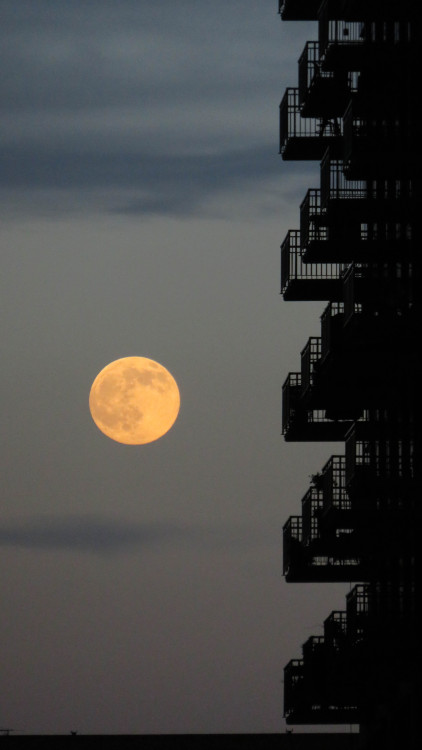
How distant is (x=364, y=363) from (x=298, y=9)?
14.7 metres

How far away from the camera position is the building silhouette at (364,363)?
4478cm

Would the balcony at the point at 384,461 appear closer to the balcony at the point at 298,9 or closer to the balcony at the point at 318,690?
the balcony at the point at 318,690

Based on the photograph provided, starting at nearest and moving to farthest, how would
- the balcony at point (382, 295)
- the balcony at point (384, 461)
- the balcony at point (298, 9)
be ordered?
1. the balcony at point (382, 295)
2. the balcony at point (384, 461)
3. the balcony at point (298, 9)

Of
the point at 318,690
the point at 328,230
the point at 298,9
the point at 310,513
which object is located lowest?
the point at 318,690

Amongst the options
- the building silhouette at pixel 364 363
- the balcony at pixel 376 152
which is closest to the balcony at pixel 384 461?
the building silhouette at pixel 364 363

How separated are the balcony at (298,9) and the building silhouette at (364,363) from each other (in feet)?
0.71

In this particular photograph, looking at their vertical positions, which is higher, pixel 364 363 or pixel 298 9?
pixel 298 9

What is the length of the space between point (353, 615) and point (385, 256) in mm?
9923

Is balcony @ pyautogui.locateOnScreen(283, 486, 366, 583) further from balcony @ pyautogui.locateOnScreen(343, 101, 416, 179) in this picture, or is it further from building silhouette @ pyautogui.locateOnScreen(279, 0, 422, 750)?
balcony @ pyautogui.locateOnScreen(343, 101, 416, 179)

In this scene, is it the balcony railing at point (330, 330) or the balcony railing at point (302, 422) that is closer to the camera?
the balcony railing at point (330, 330)

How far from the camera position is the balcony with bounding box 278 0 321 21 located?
56.1m

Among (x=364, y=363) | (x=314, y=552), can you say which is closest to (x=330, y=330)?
(x=364, y=363)

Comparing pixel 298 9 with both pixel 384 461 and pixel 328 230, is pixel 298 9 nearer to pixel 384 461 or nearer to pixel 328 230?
pixel 328 230

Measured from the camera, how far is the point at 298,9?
5669 centimetres
